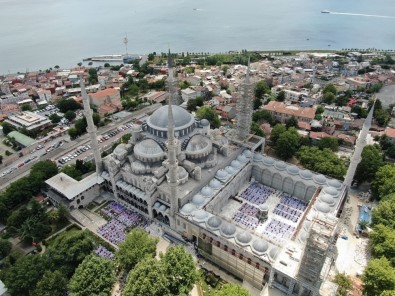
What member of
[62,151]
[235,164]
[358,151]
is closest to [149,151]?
[235,164]

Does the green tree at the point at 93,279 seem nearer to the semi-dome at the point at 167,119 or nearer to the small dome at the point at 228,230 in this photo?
the small dome at the point at 228,230

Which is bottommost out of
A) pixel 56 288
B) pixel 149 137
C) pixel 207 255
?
pixel 207 255

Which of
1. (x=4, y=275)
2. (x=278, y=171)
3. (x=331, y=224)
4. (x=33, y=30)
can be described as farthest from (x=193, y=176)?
(x=33, y=30)

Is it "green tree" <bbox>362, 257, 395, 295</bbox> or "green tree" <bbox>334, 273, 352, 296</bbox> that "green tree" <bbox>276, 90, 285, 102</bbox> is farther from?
"green tree" <bbox>334, 273, 352, 296</bbox>

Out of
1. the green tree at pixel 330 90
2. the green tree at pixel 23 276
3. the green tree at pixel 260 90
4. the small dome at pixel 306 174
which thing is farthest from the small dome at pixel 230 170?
the green tree at pixel 330 90

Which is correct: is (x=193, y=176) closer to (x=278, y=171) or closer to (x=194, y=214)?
(x=194, y=214)

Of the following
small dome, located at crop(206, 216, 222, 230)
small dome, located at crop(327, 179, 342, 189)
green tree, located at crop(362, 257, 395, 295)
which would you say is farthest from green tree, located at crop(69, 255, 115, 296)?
small dome, located at crop(327, 179, 342, 189)

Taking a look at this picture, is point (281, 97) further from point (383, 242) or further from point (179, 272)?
point (179, 272)
